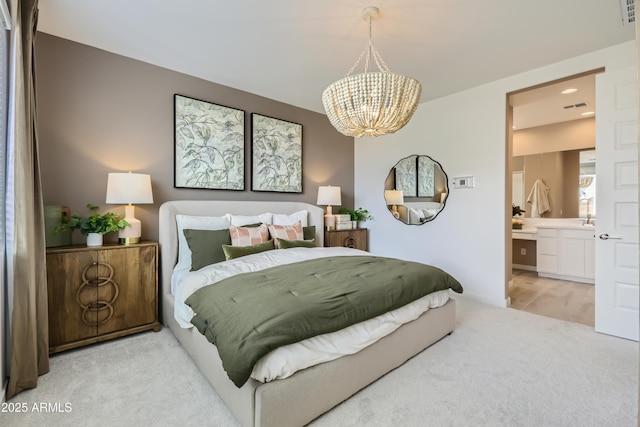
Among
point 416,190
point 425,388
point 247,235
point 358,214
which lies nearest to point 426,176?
point 416,190

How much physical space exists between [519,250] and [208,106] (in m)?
5.82

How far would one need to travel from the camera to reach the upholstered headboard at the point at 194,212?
9.12 ft

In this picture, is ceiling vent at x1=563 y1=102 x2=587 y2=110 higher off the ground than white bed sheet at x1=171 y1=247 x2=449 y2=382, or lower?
higher

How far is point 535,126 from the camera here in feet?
16.8

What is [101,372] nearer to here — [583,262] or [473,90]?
[473,90]

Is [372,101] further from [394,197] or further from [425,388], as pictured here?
[394,197]

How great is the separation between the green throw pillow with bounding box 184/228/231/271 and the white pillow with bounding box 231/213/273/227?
1.30 feet

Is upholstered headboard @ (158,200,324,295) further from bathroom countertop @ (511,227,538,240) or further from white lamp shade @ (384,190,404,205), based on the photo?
bathroom countertop @ (511,227,538,240)

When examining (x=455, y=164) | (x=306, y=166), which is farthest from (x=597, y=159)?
(x=306, y=166)

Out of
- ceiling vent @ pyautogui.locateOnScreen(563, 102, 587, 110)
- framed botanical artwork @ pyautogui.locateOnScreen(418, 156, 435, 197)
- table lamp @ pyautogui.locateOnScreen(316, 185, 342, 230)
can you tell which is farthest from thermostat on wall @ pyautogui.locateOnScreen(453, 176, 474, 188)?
ceiling vent @ pyautogui.locateOnScreen(563, 102, 587, 110)

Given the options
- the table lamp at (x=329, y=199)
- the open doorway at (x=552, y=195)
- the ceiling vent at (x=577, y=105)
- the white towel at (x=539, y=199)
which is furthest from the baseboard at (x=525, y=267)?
the table lamp at (x=329, y=199)

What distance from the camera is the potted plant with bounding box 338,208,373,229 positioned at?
15.1ft

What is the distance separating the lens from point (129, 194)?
2518 millimetres

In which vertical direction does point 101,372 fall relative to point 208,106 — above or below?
below
